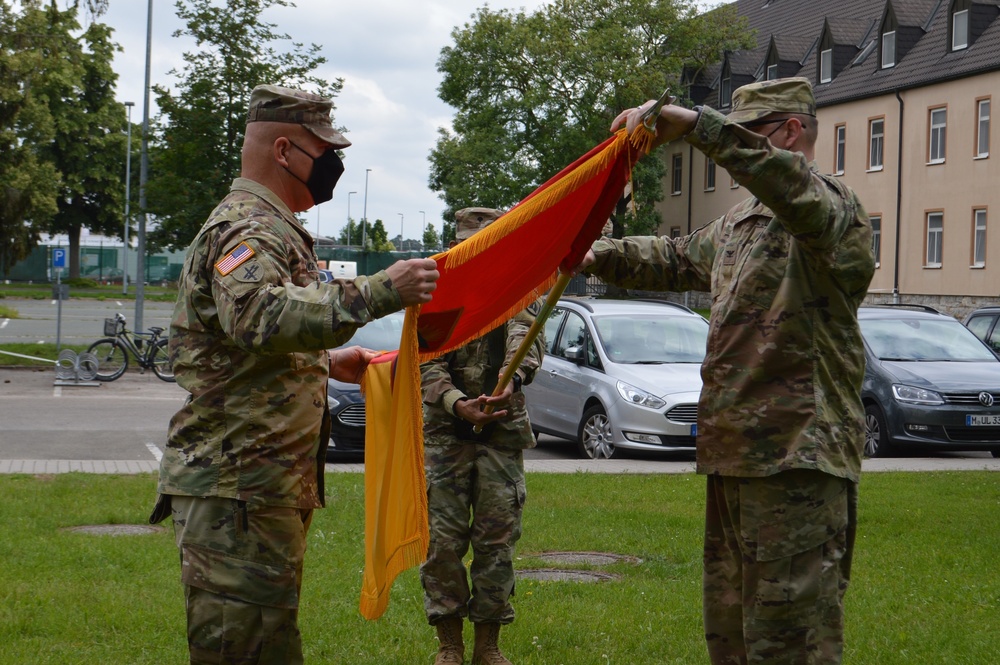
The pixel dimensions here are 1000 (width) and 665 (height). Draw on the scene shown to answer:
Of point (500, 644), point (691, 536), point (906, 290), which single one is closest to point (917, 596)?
point (691, 536)

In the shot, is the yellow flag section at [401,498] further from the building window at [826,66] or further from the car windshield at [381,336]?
the building window at [826,66]

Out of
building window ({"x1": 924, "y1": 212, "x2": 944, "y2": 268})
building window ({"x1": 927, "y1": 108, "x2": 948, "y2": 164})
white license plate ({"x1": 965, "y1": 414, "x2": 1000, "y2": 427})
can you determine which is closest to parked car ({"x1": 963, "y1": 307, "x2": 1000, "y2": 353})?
white license plate ({"x1": 965, "y1": 414, "x2": 1000, "y2": 427})

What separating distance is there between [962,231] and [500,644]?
119ft

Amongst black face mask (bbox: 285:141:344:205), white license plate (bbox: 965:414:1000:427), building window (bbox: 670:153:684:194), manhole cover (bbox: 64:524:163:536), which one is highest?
building window (bbox: 670:153:684:194)

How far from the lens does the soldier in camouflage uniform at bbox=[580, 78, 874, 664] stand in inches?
161

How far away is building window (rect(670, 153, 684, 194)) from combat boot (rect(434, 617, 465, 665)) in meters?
54.1

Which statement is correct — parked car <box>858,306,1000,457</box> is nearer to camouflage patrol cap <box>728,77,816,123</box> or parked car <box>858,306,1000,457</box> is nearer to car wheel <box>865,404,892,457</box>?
car wheel <box>865,404,892,457</box>

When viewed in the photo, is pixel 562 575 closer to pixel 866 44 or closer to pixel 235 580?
pixel 235 580

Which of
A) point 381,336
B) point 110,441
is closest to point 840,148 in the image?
point 381,336

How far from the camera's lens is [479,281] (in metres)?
4.65

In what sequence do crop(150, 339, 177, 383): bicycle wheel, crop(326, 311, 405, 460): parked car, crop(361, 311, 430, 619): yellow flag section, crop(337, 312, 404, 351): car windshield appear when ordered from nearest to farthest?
crop(361, 311, 430, 619): yellow flag section, crop(326, 311, 405, 460): parked car, crop(337, 312, 404, 351): car windshield, crop(150, 339, 177, 383): bicycle wheel

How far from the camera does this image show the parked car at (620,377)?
13.6m

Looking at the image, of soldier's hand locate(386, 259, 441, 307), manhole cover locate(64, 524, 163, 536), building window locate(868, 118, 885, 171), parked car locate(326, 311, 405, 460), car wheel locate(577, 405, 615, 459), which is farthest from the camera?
building window locate(868, 118, 885, 171)

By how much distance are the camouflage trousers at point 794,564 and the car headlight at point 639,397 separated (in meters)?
9.34
